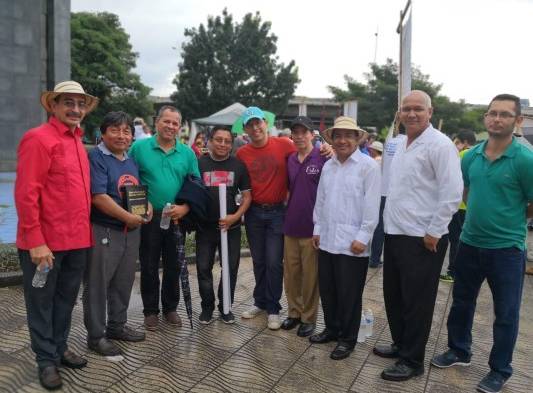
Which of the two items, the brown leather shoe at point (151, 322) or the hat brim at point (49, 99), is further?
the brown leather shoe at point (151, 322)

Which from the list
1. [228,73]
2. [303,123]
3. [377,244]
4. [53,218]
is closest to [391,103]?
[228,73]

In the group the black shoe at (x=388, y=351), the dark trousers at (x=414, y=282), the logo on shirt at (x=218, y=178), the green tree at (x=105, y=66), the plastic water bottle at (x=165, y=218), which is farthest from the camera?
the green tree at (x=105, y=66)

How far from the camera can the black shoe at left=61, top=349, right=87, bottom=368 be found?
340 centimetres

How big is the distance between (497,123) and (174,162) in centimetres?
261

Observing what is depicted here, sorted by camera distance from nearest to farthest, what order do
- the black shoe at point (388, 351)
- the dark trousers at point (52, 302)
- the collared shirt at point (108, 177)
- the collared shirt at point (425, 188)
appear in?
the dark trousers at point (52, 302) < the collared shirt at point (425, 188) < the collared shirt at point (108, 177) < the black shoe at point (388, 351)

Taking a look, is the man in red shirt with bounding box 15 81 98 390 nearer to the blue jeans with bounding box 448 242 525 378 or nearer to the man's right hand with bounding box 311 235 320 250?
the man's right hand with bounding box 311 235 320 250

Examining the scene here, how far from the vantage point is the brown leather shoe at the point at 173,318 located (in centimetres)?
434

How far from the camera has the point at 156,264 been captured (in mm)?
4230

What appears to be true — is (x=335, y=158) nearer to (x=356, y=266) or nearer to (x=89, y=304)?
(x=356, y=266)

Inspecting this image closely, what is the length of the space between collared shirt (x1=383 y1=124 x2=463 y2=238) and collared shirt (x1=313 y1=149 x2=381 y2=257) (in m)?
0.18

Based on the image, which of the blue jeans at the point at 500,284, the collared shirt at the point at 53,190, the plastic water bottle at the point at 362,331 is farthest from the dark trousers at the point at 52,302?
the blue jeans at the point at 500,284

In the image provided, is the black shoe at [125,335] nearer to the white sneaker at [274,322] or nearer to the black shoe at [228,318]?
the black shoe at [228,318]

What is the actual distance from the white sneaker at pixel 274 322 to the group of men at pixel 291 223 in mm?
13

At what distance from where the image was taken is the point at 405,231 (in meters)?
3.39
